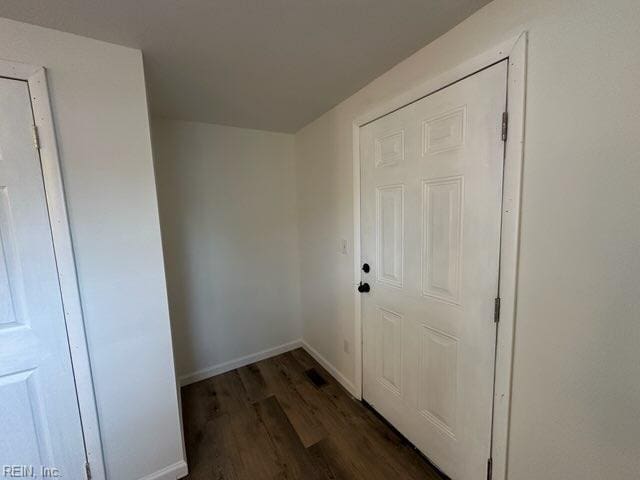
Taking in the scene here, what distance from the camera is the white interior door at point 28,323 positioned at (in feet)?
3.40

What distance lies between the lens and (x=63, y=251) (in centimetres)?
112

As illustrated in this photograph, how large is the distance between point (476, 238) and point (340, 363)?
1564mm

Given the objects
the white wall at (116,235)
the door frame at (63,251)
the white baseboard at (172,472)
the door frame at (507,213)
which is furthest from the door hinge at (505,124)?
the white baseboard at (172,472)

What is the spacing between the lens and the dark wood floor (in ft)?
4.69

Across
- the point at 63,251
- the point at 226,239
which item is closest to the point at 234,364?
the point at 226,239

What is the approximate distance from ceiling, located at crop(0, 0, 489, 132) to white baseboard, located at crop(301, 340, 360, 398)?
7.14 ft

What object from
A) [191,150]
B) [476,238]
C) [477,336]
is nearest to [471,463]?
[477,336]

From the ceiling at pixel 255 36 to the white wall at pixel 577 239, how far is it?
11.8 inches

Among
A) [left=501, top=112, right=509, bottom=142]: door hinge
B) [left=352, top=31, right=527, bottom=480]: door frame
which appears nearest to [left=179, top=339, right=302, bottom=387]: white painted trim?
[left=352, top=31, right=527, bottom=480]: door frame

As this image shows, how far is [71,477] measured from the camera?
3.89ft

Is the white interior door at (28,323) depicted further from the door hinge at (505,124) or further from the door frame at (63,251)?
the door hinge at (505,124)

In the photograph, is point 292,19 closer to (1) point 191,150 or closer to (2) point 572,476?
(1) point 191,150

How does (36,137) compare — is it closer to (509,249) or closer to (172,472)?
(172,472)

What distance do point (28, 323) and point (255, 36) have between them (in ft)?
5.24
